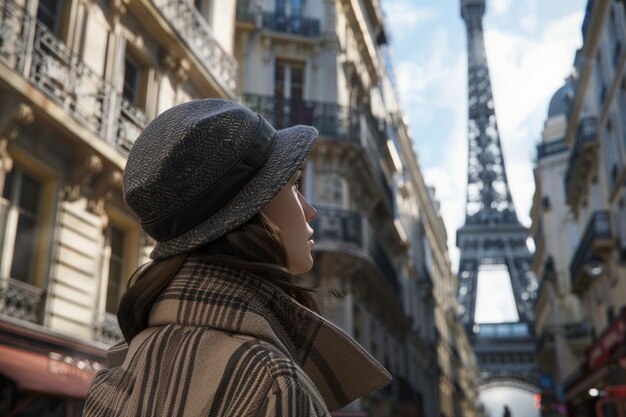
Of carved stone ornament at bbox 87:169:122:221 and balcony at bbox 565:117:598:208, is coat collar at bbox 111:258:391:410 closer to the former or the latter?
carved stone ornament at bbox 87:169:122:221

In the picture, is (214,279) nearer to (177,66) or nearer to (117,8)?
(117,8)

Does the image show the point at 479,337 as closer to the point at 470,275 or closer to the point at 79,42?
the point at 470,275

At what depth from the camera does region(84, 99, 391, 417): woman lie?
1355mm

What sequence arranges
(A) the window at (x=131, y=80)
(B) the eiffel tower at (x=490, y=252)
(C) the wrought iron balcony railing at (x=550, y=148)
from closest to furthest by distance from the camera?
(A) the window at (x=131, y=80) < (C) the wrought iron balcony railing at (x=550, y=148) < (B) the eiffel tower at (x=490, y=252)

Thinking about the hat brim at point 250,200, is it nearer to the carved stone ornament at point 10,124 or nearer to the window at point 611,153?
the carved stone ornament at point 10,124

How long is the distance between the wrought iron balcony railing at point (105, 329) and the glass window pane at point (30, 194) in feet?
6.08

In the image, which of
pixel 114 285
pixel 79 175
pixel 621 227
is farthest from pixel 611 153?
pixel 79 175

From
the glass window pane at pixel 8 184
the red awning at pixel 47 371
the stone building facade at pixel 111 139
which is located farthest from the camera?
the glass window pane at pixel 8 184

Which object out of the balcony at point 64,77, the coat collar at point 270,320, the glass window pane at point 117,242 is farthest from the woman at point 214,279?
the glass window pane at point 117,242

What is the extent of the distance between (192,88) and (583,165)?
1764 centimetres

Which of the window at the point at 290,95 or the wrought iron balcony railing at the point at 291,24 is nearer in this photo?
the window at the point at 290,95

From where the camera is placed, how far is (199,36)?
14.2 meters

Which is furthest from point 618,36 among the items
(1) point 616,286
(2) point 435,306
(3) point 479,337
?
(3) point 479,337

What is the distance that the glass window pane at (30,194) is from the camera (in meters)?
10.0
